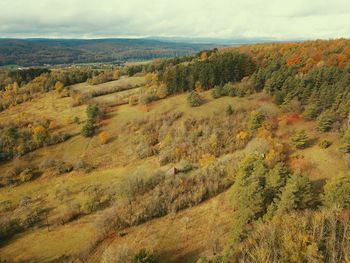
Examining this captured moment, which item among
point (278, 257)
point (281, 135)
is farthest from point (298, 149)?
point (278, 257)

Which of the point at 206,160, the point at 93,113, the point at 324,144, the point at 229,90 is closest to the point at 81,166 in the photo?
the point at 93,113

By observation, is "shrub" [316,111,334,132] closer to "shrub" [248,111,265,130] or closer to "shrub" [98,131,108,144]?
"shrub" [248,111,265,130]

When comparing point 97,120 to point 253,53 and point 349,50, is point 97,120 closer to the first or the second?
point 253,53

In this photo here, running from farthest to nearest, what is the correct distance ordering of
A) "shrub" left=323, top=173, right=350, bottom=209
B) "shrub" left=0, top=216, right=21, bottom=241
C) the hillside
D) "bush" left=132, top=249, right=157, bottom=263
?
1. "shrub" left=0, top=216, right=21, bottom=241
2. the hillside
3. "shrub" left=323, top=173, right=350, bottom=209
4. "bush" left=132, top=249, right=157, bottom=263

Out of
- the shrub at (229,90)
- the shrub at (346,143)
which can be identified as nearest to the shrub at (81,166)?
the shrub at (229,90)

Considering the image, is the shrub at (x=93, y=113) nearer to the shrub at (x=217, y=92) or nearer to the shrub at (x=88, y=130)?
the shrub at (x=88, y=130)

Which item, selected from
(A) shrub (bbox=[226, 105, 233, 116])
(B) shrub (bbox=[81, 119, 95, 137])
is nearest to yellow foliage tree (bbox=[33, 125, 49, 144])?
(B) shrub (bbox=[81, 119, 95, 137])
